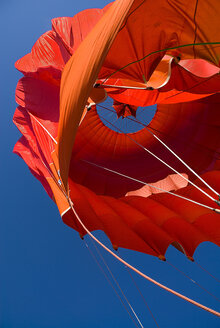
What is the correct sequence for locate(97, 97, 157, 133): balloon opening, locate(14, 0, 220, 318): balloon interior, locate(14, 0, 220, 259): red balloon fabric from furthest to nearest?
locate(97, 97, 157, 133): balloon opening, locate(14, 0, 220, 259): red balloon fabric, locate(14, 0, 220, 318): balloon interior

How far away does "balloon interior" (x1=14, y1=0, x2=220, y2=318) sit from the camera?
2.87 meters

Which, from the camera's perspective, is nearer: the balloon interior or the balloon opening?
the balloon interior

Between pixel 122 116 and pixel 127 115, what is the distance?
3.9 inches

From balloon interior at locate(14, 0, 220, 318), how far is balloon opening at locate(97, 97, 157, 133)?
0.07ft

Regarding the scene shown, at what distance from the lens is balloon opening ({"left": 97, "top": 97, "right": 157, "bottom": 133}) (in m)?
5.64

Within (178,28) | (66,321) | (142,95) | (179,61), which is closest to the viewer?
(178,28)

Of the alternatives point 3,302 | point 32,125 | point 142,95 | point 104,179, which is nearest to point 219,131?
point 142,95

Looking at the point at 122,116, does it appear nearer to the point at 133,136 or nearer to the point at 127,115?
the point at 127,115

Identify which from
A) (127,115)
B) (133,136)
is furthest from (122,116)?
(133,136)

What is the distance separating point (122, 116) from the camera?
18.7 feet

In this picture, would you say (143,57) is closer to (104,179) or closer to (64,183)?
(64,183)

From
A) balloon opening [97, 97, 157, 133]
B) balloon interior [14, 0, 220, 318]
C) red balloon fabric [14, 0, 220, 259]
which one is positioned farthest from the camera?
balloon opening [97, 97, 157, 133]

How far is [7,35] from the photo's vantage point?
821 cm

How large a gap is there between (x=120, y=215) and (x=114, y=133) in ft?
6.49
